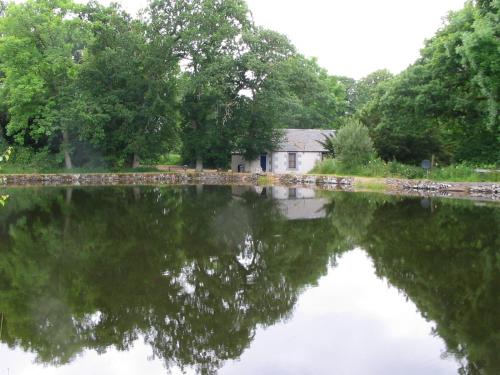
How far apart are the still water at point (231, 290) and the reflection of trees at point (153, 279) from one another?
0.03 m

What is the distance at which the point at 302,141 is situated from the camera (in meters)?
44.3

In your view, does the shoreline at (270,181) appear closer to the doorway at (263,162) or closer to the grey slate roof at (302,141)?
the doorway at (263,162)

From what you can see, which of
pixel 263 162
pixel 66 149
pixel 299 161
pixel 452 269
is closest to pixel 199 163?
pixel 263 162

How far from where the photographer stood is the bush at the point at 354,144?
110 ft

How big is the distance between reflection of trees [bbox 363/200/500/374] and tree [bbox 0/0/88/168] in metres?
30.7

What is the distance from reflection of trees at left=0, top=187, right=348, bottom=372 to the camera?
653 centimetres

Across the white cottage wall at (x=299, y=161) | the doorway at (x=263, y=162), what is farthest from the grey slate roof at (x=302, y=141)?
the doorway at (x=263, y=162)

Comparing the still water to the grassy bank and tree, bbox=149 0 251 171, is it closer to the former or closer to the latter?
the grassy bank

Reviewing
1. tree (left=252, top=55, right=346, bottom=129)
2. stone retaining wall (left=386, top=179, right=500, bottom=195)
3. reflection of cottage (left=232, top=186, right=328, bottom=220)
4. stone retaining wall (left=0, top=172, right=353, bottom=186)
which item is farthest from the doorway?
reflection of cottage (left=232, top=186, right=328, bottom=220)

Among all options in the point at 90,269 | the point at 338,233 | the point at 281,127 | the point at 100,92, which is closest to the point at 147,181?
the point at 100,92

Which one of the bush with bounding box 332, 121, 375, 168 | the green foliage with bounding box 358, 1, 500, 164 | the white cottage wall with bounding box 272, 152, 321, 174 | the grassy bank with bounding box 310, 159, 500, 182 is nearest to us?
the green foliage with bounding box 358, 1, 500, 164

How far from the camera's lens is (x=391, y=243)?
12453 mm

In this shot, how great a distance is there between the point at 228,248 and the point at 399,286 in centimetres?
441

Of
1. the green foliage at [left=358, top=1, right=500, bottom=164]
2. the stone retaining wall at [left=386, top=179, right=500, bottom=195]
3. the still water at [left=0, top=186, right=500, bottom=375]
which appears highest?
the green foliage at [left=358, top=1, right=500, bottom=164]
